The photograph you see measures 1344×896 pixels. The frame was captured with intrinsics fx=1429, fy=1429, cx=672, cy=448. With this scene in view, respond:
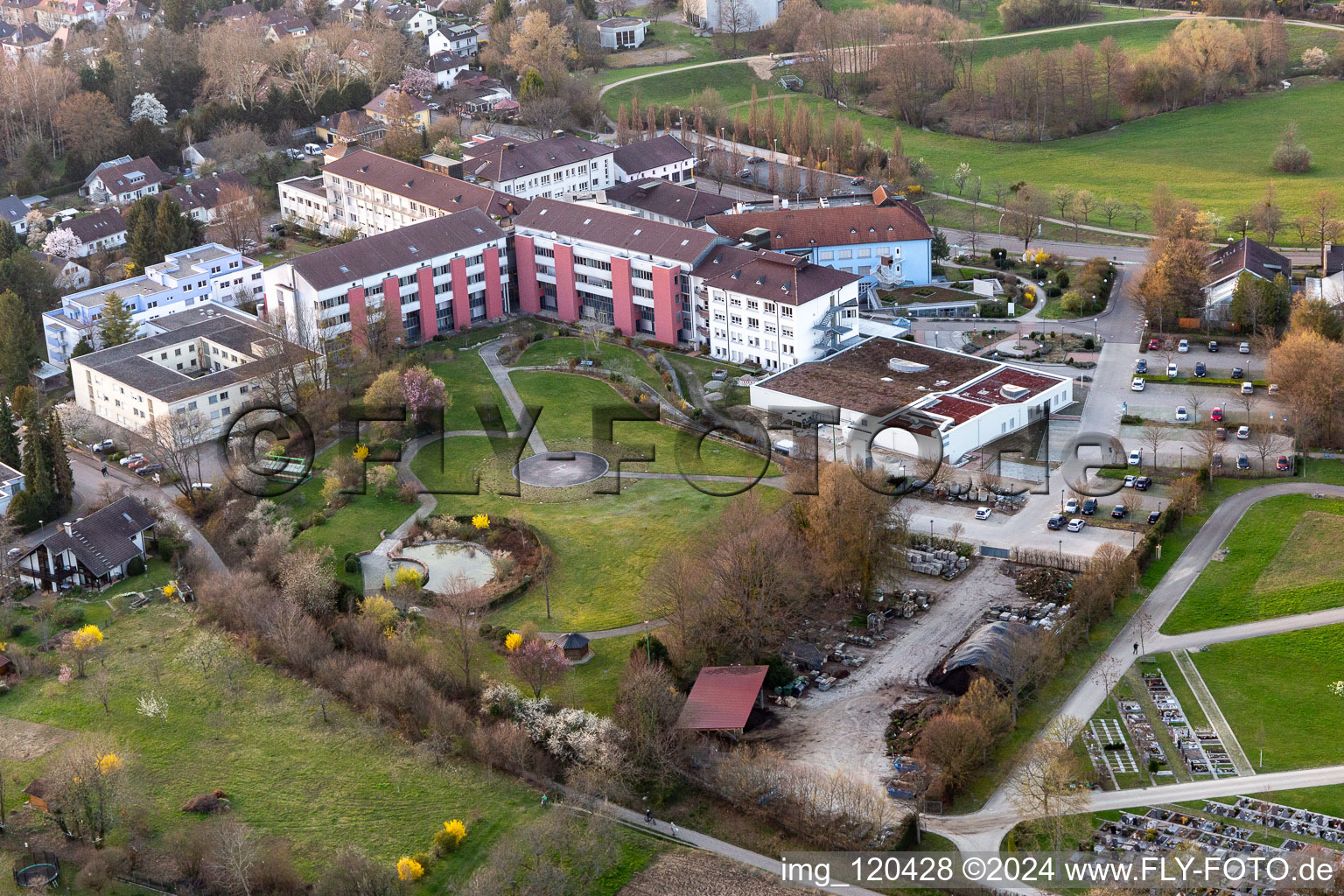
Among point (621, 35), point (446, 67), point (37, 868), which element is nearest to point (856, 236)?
point (37, 868)

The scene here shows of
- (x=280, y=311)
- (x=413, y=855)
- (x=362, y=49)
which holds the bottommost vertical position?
(x=413, y=855)

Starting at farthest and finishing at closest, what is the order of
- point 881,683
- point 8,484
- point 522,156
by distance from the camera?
point 522,156, point 8,484, point 881,683

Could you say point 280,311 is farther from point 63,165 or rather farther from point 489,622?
point 63,165

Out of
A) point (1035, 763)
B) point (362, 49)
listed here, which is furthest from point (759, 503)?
point (362, 49)

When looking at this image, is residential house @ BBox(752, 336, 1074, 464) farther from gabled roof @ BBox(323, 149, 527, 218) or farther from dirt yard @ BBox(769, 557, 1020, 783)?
gabled roof @ BBox(323, 149, 527, 218)

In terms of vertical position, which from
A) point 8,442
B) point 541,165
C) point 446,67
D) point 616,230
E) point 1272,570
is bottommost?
point 1272,570

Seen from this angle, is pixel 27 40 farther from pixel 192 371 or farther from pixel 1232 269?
pixel 1232 269

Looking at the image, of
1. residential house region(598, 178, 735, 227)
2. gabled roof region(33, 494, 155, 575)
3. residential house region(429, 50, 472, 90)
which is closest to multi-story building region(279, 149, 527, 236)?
residential house region(598, 178, 735, 227)

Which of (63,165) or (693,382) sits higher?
(63,165)
